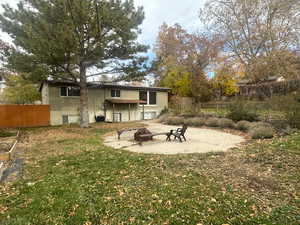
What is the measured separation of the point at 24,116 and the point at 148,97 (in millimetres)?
12097

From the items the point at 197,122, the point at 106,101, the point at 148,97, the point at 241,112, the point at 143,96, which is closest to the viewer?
the point at 241,112

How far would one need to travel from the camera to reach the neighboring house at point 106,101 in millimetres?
15422

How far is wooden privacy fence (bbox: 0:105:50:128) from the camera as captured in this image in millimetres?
14148

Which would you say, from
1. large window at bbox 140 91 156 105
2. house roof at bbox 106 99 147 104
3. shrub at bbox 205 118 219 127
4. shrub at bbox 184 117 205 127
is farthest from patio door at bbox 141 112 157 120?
shrub at bbox 205 118 219 127

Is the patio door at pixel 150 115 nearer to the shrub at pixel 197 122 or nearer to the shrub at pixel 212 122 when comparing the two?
the shrub at pixel 197 122

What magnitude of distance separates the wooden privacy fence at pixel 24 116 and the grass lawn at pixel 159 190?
1067cm

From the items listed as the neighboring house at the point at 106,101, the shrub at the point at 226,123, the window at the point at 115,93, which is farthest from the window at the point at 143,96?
the shrub at the point at 226,123

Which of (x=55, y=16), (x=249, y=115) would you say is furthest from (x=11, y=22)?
(x=249, y=115)

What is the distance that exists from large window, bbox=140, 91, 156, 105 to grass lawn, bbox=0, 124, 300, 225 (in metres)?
15.5

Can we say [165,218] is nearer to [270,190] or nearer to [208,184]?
[208,184]

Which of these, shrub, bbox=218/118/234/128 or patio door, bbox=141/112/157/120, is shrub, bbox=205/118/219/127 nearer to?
shrub, bbox=218/118/234/128

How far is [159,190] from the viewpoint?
11.7ft

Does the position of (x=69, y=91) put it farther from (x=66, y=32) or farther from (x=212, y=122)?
(x=212, y=122)

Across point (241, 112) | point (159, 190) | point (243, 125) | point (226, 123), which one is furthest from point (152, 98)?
point (159, 190)
